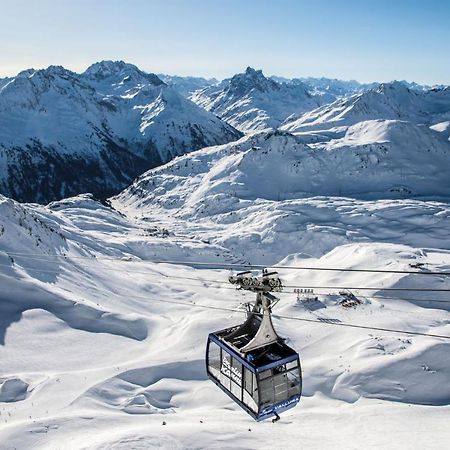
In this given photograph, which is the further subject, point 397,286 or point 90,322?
point 397,286

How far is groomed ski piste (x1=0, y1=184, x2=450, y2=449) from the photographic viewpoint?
69.8 feet

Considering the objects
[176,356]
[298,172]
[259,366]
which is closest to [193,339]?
[176,356]

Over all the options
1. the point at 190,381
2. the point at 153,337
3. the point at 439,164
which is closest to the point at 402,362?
the point at 190,381

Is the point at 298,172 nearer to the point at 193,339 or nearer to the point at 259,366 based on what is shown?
the point at 193,339

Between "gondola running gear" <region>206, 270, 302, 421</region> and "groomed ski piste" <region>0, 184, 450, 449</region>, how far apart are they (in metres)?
4.31

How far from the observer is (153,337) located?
34.7m

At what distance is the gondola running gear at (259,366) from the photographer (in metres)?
15.7

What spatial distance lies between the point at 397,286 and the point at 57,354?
36.2 metres

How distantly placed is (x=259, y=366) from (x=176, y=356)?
16.4 meters

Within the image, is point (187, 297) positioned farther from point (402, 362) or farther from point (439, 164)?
point (439, 164)

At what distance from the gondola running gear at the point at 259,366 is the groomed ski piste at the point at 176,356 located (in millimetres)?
4314

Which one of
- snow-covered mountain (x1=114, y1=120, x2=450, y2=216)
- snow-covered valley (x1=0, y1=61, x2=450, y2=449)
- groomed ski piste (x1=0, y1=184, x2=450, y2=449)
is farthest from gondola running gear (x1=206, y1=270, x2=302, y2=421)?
snow-covered mountain (x1=114, y1=120, x2=450, y2=216)

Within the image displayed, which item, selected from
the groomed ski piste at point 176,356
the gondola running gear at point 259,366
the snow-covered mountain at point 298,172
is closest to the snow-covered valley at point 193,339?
the groomed ski piste at point 176,356

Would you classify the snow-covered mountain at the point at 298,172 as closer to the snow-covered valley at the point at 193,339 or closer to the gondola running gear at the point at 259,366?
the snow-covered valley at the point at 193,339
